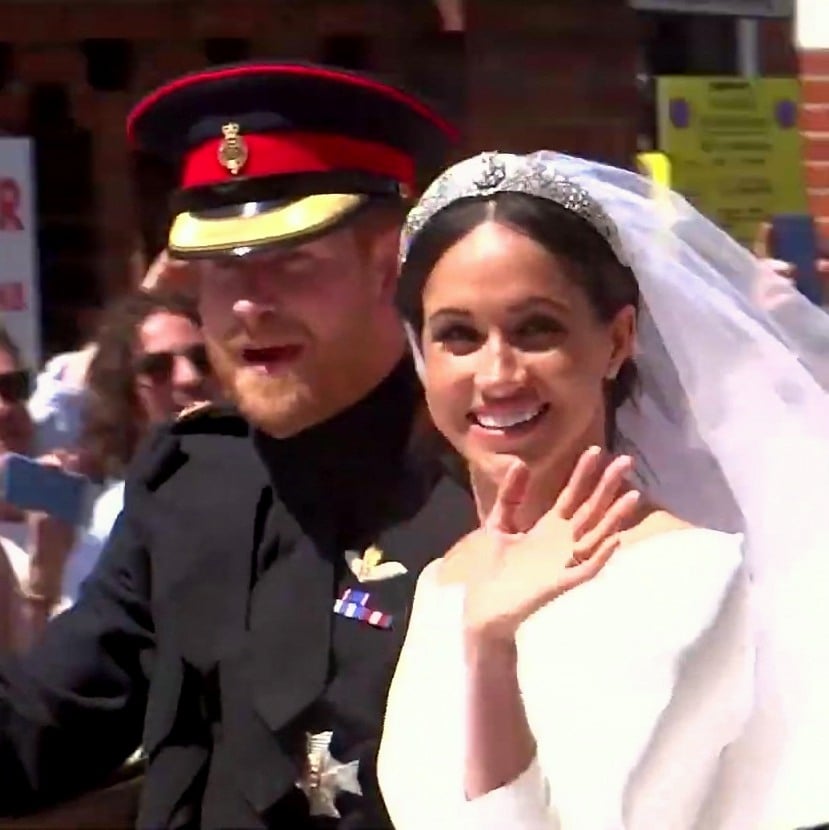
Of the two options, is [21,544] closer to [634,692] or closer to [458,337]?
[458,337]

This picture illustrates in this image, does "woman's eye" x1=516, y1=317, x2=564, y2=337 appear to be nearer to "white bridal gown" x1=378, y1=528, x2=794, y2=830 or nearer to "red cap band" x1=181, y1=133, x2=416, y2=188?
"white bridal gown" x1=378, y1=528, x2=794, y2=830

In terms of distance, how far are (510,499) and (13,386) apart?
1633 millimetres

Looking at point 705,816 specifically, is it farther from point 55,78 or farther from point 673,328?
point 55,78

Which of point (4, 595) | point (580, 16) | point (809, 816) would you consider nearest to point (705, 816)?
point (809, 816)

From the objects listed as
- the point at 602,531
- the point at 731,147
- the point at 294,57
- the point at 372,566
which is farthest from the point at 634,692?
the point at 294,57

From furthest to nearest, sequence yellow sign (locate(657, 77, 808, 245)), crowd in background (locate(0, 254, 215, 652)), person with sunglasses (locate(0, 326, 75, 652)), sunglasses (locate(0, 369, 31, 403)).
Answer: yellow sign (locate(657, 77, 808, 245))
sunglasses (locate(0, 369, 31, 403))
crowd in background (locate(0, 254, 215, 652))
person with sunglasses (locate(0, 326, 75, 652))

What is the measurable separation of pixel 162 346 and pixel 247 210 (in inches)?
41.9

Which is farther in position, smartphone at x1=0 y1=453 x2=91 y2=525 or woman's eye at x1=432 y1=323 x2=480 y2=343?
smartphone at x1=0 y1=453 x2=91 y2=525

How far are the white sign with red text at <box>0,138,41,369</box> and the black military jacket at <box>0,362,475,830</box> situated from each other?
1.93 m

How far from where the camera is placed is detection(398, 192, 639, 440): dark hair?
1430 millimetres

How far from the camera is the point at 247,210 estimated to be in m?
1.76

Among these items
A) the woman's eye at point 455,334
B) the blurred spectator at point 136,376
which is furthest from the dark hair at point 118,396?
the woman's eye at point 455,334

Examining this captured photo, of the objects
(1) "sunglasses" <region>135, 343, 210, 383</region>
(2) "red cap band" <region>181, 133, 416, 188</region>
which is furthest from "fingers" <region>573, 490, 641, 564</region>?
(1) "sunglasses" <region>135, 343, 210, 383</region>

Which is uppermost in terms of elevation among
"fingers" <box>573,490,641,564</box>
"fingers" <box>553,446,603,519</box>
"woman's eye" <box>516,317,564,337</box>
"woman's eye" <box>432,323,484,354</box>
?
"woman's eye" <box>516,317,564,337</box>
